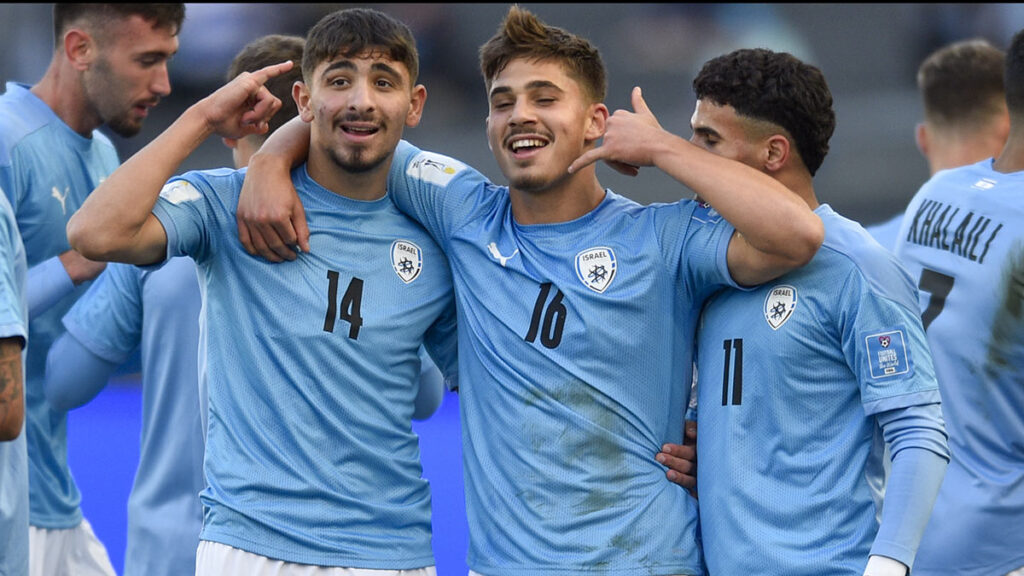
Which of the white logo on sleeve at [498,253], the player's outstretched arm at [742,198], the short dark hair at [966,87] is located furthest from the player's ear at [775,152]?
the short dark hair at [966,87]

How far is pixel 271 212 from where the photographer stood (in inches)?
144

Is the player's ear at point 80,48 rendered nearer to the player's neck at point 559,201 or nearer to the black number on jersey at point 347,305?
the black number on jersey at point 347,305

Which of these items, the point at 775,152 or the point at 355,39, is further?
the point at 355,39

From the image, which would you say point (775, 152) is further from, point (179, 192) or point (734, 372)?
point (179, 192)

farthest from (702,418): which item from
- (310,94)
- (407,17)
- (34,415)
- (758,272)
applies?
(407,17)

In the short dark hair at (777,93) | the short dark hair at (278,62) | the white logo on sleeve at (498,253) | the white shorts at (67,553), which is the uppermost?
the short dark hair at (278,62)

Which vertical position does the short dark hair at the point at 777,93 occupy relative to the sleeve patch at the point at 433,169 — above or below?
above

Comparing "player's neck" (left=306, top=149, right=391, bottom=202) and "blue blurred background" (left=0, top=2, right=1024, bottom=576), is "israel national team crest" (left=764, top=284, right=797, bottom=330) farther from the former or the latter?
"blue blurred background" (left=0, top=2, right=1024, bottom=576)

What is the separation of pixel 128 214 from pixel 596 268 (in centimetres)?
134

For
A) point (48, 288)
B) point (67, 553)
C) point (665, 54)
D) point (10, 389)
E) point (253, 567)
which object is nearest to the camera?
point (10, 389)

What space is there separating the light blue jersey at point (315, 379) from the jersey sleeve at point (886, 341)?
123 cm

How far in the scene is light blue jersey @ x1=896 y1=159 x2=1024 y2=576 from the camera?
3986mm

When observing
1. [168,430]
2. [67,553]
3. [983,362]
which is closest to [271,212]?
[168,430]

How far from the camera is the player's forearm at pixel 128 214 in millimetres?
3484
